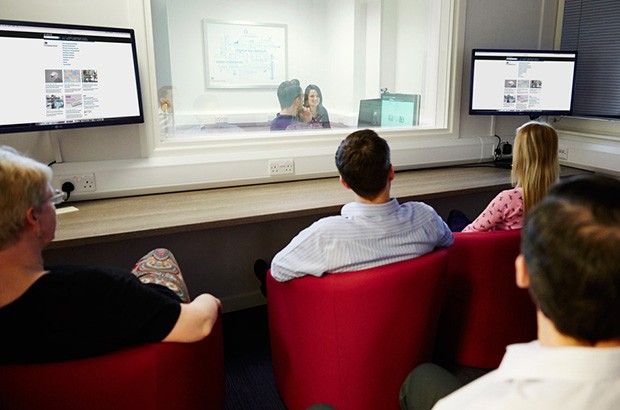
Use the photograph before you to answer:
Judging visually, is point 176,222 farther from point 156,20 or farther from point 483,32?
point 483,32

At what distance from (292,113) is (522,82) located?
1526 millimetres

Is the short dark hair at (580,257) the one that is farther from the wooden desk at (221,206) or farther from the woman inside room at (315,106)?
the woman inside room at (315,106)

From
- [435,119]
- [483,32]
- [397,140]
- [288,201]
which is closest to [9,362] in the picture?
[288,201]

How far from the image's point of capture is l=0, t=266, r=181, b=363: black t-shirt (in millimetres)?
990

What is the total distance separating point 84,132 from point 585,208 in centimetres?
210

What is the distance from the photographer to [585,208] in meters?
0.62

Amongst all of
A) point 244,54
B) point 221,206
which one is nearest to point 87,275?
point 221,206

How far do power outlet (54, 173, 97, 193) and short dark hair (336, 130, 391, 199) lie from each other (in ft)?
4.12

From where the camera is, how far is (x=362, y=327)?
4.50 ft

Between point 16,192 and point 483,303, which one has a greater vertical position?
point 16,192

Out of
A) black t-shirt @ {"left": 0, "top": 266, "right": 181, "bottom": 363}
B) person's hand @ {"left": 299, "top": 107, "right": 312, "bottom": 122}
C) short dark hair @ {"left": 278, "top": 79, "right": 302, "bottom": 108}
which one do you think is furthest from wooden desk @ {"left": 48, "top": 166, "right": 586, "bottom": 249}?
short dark hair @ {"left": 278, "top": 79, "right": 302, "bottom": 108}

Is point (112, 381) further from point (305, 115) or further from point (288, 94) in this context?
point (288, 94)

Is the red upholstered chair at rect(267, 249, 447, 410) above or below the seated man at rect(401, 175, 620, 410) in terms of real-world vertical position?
below

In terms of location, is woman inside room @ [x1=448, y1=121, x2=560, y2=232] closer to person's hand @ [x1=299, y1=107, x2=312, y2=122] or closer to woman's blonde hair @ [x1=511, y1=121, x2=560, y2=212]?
woman's blonde hair @ [x1=511, y1=121, x2=560, y2=212]
